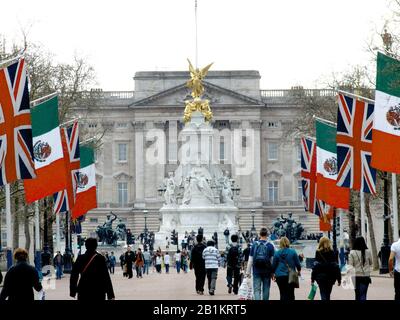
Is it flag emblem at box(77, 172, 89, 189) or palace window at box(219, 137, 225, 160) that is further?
palace window at box(219, 137, 225, 160)

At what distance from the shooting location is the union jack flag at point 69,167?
5075 centimetres

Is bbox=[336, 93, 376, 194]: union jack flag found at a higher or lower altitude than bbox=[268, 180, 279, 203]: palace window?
lower

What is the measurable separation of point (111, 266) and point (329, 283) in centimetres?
4556

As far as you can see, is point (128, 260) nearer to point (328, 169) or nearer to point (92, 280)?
point (328, 169)

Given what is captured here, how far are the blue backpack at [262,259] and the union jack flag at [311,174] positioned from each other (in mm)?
26306

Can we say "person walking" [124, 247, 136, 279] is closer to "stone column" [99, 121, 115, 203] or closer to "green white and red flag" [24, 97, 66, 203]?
"green white and red flag" [24, 97, 66, 203]

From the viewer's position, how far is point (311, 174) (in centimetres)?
5812

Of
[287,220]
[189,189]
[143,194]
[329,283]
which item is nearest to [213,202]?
[189,189]

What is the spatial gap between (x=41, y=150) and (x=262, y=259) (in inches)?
528

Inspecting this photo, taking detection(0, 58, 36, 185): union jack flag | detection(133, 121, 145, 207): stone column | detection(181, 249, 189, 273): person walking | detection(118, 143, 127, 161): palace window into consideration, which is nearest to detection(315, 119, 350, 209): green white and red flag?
detection(0, 58, 36, 185): union jack flag

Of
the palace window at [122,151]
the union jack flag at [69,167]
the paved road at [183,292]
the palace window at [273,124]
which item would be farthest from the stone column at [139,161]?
the paved road at [183,292]

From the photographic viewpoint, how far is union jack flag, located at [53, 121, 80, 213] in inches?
1998

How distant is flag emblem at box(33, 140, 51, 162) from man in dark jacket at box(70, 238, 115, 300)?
63.0 ft

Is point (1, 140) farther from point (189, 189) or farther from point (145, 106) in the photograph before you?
point (145, 106)
